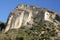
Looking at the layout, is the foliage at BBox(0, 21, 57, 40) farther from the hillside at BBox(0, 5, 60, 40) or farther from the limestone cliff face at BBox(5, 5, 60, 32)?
the limestone cliff face at BBox(5, 5, 60, 32)

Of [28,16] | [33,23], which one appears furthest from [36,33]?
[28,16]

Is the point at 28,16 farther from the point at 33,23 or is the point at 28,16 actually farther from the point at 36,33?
the point at 36,33

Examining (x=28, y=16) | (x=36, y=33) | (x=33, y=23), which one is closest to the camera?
(x=36, y=33)

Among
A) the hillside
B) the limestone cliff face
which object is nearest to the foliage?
the hillside

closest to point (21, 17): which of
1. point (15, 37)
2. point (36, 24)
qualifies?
point (36, 24)

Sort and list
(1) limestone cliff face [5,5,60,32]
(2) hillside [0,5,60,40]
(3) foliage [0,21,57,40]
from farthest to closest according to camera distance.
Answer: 1. (1) limestone cliff face [5,5,60,32]
2. (2) hillside [0,5,60,40]
3. (3) foliage [0,21,57,40]

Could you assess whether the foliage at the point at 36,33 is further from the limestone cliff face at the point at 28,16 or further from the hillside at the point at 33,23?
the limestone cliff face at the point at 28,16

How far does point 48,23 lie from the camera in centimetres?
6319

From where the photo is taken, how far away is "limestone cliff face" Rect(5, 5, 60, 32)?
216 ft

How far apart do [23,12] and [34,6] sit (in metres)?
5.43

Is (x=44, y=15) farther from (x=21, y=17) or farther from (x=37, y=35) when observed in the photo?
(x=37, y=35)

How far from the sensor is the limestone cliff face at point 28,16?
216 ft

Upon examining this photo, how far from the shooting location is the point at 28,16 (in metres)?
67.0

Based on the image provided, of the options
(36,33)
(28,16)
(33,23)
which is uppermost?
(28,16)
